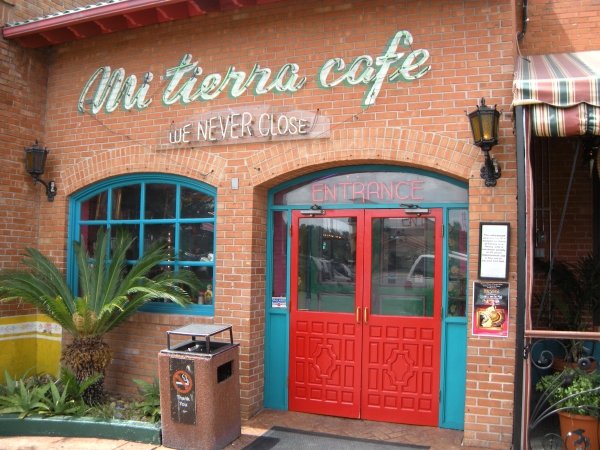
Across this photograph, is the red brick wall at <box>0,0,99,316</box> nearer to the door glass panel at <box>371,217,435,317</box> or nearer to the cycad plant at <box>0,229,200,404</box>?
the cycad plant at <box>0,229,200,404</box>

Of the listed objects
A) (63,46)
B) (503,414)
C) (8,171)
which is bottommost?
(503,414)

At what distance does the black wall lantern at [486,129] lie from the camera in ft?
16.6

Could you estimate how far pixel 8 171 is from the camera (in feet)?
24.4

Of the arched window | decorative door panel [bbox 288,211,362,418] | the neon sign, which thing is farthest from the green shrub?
the neon sign

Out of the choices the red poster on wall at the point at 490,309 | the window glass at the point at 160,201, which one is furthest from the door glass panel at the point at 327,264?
the window glass at the point at 160,201

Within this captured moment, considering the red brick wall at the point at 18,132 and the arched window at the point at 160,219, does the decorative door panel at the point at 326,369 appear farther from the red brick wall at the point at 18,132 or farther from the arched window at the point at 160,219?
the red brick wall at the point at 18,132

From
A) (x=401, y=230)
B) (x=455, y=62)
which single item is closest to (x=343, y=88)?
(x=455, y=62)

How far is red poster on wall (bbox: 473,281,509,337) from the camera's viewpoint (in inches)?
208

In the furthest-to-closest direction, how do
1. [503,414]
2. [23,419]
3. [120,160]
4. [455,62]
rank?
[120,160] → [23,419] → [455,62] → [503,414]

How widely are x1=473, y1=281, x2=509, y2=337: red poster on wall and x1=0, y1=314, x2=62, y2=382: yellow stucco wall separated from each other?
5443 mm

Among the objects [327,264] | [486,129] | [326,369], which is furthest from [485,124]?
[326,369]

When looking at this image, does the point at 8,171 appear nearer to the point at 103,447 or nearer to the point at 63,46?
the point at 63,46

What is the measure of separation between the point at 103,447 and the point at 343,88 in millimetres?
4422

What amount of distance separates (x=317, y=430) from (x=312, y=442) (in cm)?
33
